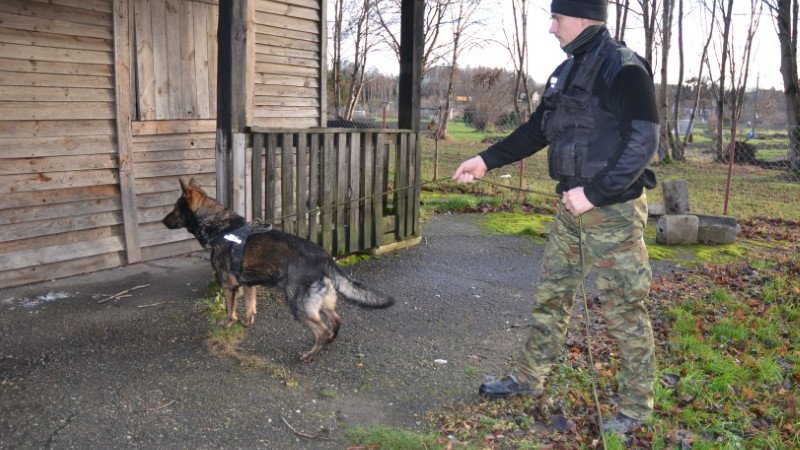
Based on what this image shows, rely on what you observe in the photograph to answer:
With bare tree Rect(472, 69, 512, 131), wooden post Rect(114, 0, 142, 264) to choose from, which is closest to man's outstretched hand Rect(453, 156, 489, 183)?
wooden post Rect(114, 0, 142, 264)

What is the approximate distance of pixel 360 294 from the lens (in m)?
4.41

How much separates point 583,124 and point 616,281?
866 millimetres

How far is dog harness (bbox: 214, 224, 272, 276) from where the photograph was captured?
453 cm

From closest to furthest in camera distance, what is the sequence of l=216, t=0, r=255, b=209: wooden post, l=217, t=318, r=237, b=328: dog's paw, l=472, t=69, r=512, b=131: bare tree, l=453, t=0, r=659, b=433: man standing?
l=453, t=0, r=659, b=433: man standing, l=217, t=318, r=237, b=328: dog's paw, l=216, t=0, r=255, b=209: wooden post, l=472, t=69, r=512, b=131: bare tree

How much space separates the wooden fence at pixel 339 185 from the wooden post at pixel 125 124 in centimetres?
135

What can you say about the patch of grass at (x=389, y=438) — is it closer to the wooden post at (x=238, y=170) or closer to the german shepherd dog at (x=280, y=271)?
the german shepherd dog at (x=280, y=271)

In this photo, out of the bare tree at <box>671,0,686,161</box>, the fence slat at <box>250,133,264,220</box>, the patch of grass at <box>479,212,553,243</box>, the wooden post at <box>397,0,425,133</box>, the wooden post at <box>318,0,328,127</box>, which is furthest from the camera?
the bare tree at <box>671,0,686,161</box>

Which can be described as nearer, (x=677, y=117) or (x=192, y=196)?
(x=192, y=196)

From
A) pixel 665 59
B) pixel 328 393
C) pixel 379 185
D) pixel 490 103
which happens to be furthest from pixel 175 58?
pixel 490 103

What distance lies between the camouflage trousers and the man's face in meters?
0.94

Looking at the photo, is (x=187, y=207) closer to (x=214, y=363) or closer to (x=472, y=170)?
(x=214, y=363)

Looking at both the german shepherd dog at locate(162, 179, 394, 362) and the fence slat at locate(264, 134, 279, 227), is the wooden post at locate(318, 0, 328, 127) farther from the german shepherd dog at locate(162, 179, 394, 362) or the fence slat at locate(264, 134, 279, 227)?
the german shepherd dog at locate(162, 179, 394, 362)

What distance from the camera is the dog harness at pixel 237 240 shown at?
14.8 feet

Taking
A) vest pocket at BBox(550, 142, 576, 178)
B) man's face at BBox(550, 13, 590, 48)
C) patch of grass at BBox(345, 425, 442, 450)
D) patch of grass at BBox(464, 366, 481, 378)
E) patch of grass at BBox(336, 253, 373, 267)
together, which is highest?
man's face at BBox(550, 13, 590, 48)
